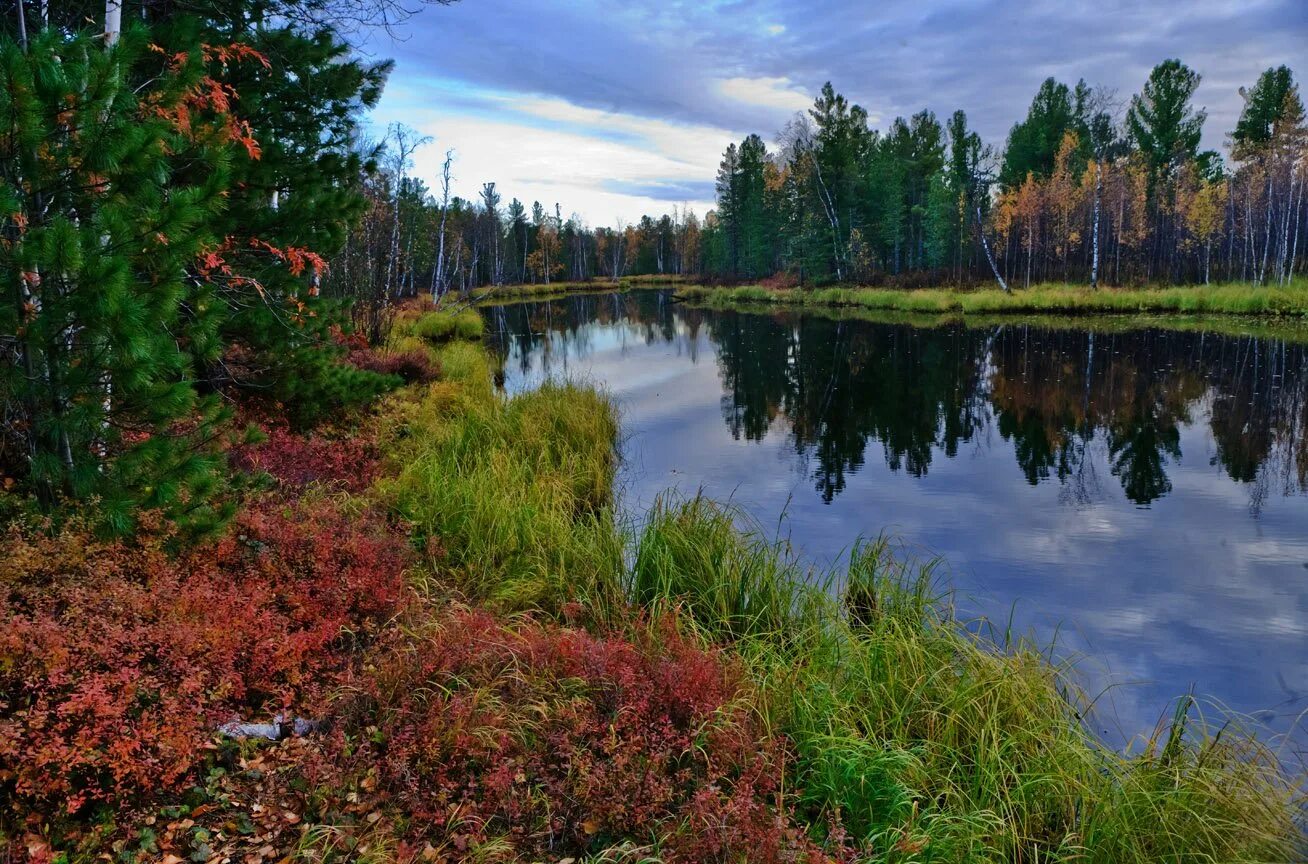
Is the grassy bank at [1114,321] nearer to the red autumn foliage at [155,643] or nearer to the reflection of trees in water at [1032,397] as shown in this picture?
the reflection of trees in water at [1032,397]

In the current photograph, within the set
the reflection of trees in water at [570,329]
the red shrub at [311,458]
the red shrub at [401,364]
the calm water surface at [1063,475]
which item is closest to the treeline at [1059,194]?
the reflection of trees in water at [570,329]

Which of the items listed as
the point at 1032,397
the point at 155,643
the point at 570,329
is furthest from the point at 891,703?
the point at 570,329

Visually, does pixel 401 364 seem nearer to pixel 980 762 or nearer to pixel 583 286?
pixel 980 762

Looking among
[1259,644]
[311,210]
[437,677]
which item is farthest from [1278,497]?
[311,210]

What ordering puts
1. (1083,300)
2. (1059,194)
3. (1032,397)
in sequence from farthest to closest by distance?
(1059,194) < (1083,300) < (1032,397)

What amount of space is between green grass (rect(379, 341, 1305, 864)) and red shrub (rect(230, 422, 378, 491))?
65cm

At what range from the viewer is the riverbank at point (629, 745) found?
3490 mm

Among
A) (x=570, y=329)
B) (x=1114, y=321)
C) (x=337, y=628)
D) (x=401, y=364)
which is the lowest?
(x=337, y=628)

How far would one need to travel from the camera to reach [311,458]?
8492 mm

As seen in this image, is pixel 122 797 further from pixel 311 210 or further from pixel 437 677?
pixel 311 210

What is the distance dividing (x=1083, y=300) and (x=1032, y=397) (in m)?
23.2

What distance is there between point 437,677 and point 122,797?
1.64 meters

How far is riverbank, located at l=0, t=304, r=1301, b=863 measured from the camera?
11.5ft

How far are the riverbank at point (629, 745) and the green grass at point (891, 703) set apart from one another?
24 mm
